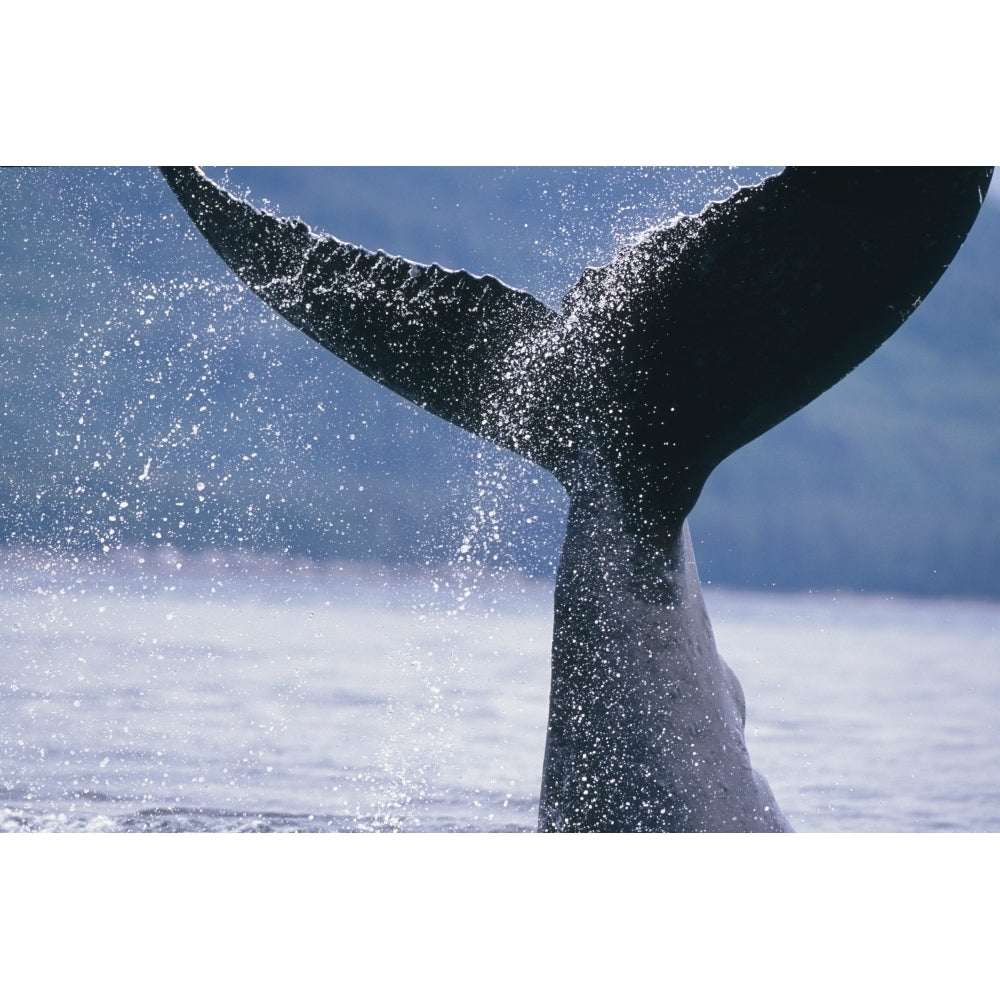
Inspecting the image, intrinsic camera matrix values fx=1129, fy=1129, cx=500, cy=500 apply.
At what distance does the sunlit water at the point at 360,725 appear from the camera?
711 centimetres

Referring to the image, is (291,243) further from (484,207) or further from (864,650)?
(864,650)

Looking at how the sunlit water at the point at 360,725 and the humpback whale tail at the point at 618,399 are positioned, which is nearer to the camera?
the humpback whale tail at the point at 618,399

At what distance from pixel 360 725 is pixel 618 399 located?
647 cm

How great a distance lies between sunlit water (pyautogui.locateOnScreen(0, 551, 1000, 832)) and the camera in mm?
7105

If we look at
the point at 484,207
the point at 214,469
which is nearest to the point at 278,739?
the point at 214,469

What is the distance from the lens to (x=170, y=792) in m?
7.34

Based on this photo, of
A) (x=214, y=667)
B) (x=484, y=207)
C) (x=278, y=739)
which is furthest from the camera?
(x=214, y=667)

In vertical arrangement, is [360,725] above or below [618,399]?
below

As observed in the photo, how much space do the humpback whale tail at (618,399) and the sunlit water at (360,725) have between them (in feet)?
7.92

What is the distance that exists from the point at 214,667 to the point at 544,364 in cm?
1154

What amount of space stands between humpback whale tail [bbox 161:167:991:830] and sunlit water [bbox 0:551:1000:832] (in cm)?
241

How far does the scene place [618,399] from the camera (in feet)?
13.4
